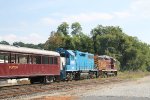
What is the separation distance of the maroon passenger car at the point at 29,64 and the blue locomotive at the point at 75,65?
217cm

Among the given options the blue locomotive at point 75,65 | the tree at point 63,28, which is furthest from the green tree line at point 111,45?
the blue locomotive at point 75,65

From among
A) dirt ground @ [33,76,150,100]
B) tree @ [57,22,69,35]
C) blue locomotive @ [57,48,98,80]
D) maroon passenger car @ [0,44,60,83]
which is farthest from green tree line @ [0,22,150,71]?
dirt ground @ [33,76,150,100]

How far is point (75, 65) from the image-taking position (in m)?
40.8

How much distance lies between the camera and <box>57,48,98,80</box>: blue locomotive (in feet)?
124

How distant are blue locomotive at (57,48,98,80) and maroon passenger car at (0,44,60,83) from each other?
2.17 metres

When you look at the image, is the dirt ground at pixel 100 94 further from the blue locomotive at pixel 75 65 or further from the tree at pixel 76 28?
the tree at pixel 76 28

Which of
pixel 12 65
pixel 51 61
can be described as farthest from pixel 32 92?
pixel 51 61

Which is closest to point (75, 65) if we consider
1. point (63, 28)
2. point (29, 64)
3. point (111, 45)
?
point (29, 64)

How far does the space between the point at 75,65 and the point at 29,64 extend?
40.4 feet

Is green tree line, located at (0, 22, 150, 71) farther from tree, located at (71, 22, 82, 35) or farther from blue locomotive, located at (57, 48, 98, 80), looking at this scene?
blue locomotive, located at (57, 48, 98, 80)

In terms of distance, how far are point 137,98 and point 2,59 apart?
32.8 ft

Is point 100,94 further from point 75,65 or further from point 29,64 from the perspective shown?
point 75,65

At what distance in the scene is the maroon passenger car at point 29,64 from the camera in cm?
2580

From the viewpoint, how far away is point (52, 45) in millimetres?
114250
